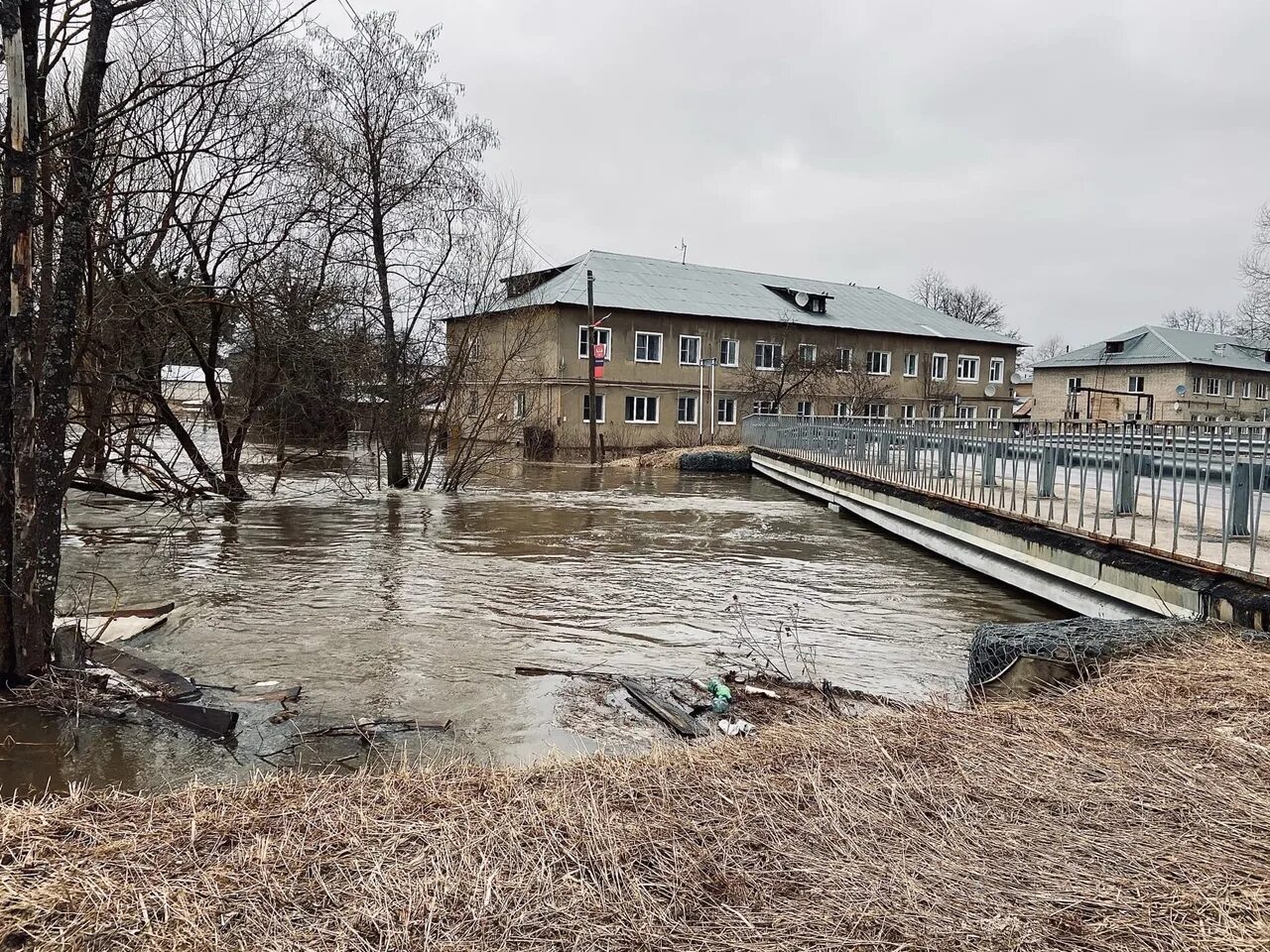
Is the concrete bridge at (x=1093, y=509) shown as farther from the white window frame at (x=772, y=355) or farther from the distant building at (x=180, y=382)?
the white window frame at (x=772, y=355)

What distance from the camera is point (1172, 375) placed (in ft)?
179

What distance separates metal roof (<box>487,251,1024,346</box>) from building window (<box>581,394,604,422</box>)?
3.96 metres

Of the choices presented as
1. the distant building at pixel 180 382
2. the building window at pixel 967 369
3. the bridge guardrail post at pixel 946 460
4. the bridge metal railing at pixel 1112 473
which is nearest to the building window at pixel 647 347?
the distant building at pixel 180 382

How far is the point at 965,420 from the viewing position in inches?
560

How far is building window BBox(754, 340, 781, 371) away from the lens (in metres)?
42.9

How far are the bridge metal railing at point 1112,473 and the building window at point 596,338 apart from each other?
19.4m

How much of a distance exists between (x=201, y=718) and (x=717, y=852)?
4.13 metres

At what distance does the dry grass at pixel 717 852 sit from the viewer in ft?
9.25

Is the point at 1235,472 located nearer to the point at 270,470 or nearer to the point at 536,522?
the point at 536,522

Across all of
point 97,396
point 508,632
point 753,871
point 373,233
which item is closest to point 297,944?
point 753,871

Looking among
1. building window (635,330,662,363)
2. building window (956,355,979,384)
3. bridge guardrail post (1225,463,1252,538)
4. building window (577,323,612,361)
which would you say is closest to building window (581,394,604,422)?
building window (577,323,612,361)

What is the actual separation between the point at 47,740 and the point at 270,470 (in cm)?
1987

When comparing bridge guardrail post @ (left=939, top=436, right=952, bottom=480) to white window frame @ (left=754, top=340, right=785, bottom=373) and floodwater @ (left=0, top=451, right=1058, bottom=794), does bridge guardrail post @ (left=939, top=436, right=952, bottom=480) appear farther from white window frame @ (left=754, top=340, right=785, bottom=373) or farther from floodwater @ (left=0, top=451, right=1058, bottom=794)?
white window frame @ (left=754, top=340, right=785, bottom=373)

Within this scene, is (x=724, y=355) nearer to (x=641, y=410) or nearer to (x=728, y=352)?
(x=728, y=352)
